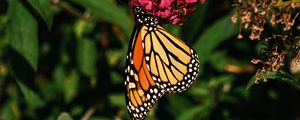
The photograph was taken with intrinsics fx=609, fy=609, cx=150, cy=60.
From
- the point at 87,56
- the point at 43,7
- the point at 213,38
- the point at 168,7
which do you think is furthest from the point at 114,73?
the point at 168,7

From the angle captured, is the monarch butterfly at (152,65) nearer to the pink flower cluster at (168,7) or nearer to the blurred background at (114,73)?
the pink flower cluster at (168,7)

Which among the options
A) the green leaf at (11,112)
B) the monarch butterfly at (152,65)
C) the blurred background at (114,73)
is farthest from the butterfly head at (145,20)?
the green leaf at (11,112)

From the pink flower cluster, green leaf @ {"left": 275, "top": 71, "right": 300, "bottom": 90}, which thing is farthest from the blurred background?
green leaf @ {"left": 275, "top": 71, "right": 300, "bottom": 90}

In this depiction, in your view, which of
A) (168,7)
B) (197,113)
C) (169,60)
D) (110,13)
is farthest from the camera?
(197,113)

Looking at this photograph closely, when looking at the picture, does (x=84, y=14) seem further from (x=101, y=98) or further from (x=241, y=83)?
(x=241, y=83)

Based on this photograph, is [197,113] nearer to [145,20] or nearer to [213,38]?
[213,38]
